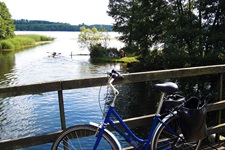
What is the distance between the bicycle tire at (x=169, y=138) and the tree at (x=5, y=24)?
55.9 m

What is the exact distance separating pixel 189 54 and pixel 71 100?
9.12m

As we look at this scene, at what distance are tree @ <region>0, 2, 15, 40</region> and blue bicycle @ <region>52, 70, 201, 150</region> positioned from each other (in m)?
55.8

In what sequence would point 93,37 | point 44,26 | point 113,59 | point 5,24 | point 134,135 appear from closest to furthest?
point 134,135, point 113,59, point 93,37, point 5,24, point 44,26

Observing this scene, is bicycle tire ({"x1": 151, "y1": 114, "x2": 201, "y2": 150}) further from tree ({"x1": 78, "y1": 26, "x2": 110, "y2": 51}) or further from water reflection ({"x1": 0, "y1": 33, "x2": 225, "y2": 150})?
tree ({"x1": 78, "y1": 26, "x2": 110, "y2": 51})

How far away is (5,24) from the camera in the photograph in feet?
190

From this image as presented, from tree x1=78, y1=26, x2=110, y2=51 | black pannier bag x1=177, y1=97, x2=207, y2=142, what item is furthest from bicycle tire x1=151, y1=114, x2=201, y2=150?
tree x1=78, y1=26, x2=110, y2=51

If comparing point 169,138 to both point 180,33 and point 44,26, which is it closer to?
point 180,33

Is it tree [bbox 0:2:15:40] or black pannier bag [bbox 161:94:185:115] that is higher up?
tree [bbox 0:2:15:40]

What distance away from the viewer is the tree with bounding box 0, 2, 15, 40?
53.0 metres

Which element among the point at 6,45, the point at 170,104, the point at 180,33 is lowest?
the point at 170,104

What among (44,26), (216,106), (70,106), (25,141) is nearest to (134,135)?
(25,141)

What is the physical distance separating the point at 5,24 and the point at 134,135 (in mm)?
62811

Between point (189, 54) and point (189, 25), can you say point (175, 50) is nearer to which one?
point (189, 54)

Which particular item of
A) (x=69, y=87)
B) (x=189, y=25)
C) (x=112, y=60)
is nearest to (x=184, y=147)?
(x=69, y=87)
